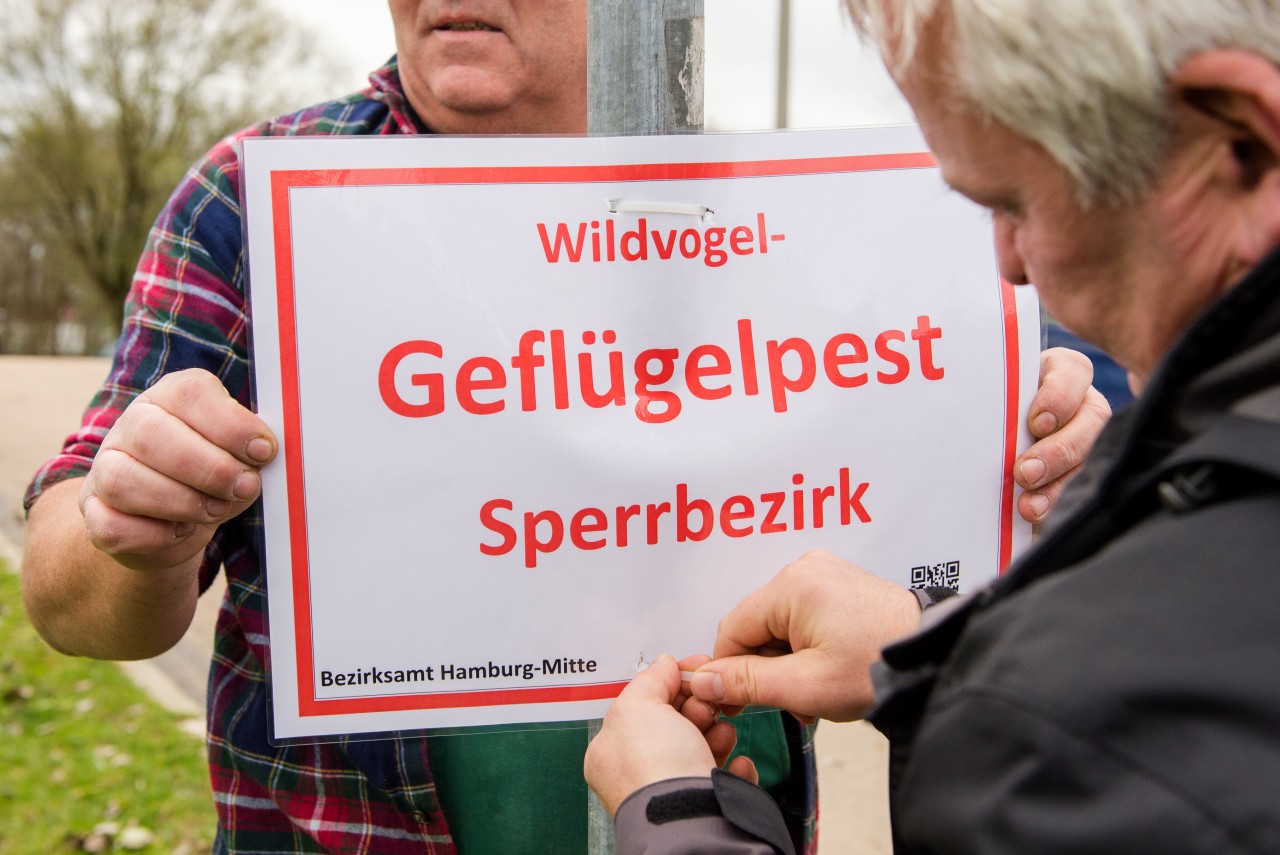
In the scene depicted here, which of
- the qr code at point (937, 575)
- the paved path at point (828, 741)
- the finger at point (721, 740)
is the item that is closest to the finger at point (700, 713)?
the finger at point (721, 740)

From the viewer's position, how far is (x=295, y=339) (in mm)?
1216

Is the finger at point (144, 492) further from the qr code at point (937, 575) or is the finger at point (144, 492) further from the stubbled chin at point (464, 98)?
the qr code at point (937, 575)

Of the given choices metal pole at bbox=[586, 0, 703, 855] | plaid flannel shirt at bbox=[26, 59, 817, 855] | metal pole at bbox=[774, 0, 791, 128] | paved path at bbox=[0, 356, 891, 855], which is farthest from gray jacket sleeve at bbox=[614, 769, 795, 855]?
metal pole at bbox=[774, 0, 791, 128]

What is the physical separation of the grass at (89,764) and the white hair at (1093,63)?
3.31 meters

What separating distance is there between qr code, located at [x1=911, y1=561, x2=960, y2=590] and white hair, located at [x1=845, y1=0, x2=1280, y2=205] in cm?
64

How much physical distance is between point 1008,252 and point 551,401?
53 centimetres

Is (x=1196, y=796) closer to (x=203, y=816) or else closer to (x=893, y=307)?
(x=893, y=307)

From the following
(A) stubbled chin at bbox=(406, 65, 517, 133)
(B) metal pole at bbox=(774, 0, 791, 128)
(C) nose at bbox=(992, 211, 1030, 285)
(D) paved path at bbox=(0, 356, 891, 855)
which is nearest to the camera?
(C) nose at bbox=(992, 211, 1030, 285)

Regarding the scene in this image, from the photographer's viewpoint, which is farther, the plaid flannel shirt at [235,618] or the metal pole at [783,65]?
the metal pole at [783,65]

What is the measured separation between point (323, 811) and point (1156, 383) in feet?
3.87

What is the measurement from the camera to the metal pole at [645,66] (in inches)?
45.9

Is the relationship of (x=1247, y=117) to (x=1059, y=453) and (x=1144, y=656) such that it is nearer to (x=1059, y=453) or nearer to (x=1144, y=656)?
(x=1144, y=656)

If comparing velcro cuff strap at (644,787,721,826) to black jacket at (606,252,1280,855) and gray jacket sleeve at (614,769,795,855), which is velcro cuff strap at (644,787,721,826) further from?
black jacket at (606,252,1280,855)

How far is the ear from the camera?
2.31 ft
